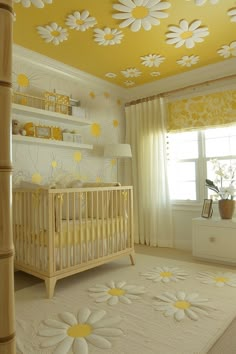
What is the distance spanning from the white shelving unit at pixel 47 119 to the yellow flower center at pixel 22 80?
329 millimetres

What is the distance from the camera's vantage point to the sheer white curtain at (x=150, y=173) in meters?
3.66

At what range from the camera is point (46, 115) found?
2.87 m

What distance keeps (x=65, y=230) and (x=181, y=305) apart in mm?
1058

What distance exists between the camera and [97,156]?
3.69 metres

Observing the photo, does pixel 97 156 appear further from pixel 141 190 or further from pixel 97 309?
pixel 97 309

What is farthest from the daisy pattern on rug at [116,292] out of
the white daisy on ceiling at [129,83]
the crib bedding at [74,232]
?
the white daisy on ceiling at [129,83]

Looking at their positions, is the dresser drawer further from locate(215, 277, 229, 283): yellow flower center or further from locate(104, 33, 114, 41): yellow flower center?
locate(104, 33, 114, 41): yellow flower center

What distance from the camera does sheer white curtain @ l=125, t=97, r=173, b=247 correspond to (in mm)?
3664

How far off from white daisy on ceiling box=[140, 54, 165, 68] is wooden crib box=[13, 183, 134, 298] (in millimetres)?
1512

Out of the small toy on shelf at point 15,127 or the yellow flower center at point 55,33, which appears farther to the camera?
the small toy on shelf at point 15,127

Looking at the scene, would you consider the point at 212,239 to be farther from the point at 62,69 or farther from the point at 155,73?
the point at 62,69

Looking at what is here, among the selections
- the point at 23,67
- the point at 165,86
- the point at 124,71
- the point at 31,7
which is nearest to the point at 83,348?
the point at 31,7

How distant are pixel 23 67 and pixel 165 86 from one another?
6.23ft

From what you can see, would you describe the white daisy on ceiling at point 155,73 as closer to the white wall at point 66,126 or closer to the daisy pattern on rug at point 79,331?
the white wall at point 66,126
